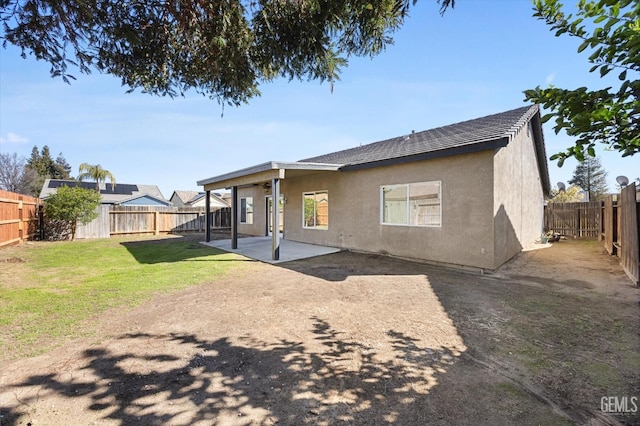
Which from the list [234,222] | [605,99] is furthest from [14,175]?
[605,99]

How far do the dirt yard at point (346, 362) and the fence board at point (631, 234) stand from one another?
892mm

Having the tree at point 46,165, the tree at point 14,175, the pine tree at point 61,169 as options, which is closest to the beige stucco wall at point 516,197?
the tree at point 14,175

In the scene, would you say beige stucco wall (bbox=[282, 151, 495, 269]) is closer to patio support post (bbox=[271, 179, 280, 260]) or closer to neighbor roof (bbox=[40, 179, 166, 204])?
patio support post (bbox=[271, 179, 280, 260])

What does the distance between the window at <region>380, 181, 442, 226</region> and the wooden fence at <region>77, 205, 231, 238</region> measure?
1413 centimetres

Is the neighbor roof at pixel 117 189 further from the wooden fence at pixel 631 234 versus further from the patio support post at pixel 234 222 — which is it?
the wooden fence at pixel 631 234

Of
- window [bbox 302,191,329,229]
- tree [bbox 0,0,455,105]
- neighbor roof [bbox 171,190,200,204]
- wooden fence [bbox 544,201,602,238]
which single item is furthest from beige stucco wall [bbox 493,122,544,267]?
neighbor roof [bbox 171,190,200,204]

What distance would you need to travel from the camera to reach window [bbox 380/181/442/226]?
844 cm

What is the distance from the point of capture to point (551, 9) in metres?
1.75

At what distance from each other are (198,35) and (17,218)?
1323cm

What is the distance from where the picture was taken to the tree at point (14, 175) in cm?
3366

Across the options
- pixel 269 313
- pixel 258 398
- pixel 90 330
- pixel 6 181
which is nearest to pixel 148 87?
pixel 90 330

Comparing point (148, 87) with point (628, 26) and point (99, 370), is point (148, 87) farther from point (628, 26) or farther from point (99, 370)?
point (628, 26)

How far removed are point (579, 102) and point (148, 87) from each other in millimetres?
6431

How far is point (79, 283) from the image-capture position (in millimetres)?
6434
